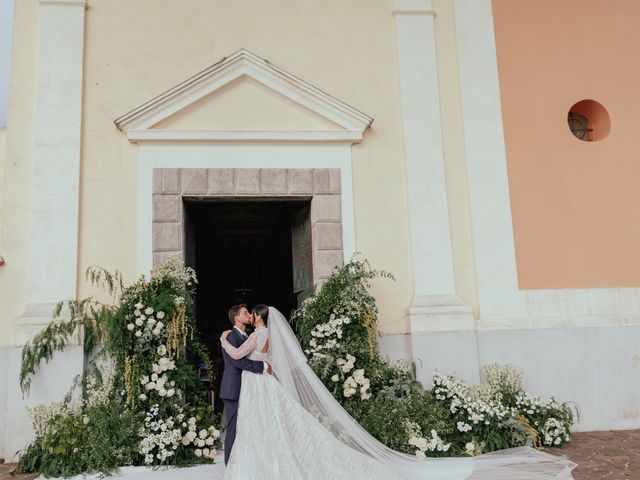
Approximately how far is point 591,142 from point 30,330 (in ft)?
26.2

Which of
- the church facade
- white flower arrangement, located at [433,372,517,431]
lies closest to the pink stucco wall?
the church facade

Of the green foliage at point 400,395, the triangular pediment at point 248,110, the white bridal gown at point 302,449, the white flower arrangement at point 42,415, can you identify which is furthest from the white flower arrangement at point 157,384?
the triangular pediment at point 248,110

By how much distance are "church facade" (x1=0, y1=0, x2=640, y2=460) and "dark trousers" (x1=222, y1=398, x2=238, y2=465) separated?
7.41 feet

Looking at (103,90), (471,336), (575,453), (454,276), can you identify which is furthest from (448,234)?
(103,90)

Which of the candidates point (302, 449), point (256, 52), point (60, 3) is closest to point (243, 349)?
point (302, 449)

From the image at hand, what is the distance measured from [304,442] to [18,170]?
16.2 ft

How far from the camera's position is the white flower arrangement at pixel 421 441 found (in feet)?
21.3

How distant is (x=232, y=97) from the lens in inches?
323

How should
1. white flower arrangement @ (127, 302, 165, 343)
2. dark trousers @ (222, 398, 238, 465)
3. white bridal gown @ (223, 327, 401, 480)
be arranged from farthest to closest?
white flower arrangement @ (127, 302, 165, 343) < dark trousers @ (222, 398, 238, 465) < white bridal gown @ (223, 327, 401, 480)

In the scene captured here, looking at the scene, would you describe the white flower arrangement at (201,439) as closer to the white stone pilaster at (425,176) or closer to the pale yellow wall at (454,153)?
the white stone pilaster at (425,176)

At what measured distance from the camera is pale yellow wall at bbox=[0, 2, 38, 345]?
7.45 m

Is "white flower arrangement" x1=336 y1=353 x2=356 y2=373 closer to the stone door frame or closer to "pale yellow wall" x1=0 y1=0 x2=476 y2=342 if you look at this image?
"pale yellow wall" x1=0 y1=0 x2=476 y2=342

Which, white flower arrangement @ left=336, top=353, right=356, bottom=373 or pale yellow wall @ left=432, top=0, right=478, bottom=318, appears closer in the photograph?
white flower arrangement @ left=336, top=353, right=356, bottom=373

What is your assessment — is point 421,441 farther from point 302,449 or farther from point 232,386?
point 232,386
